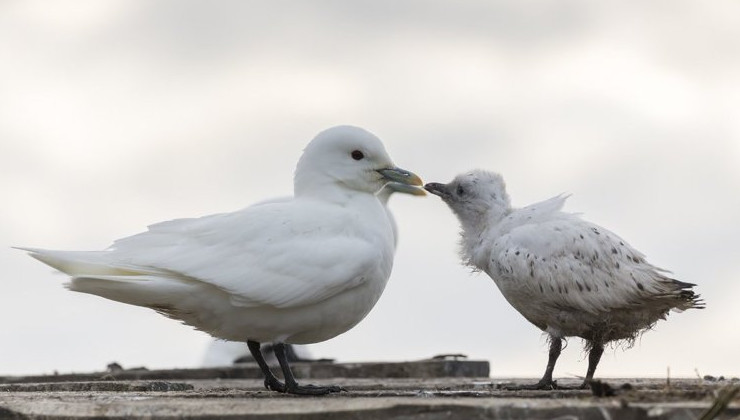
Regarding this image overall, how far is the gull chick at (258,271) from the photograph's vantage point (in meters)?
7.36

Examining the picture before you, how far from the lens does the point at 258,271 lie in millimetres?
7398

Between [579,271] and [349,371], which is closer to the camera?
[579,271]

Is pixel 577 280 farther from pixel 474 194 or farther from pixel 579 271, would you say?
pixel 474 194

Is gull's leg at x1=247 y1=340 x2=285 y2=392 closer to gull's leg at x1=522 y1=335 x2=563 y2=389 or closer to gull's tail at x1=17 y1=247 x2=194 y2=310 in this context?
gull's tail at x1=17 y1=247 x2=194 y2=310

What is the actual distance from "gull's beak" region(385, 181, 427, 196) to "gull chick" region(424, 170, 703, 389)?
24.1 inches

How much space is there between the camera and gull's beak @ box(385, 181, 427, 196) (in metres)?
8.58

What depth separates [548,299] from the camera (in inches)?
326

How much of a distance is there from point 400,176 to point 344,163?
39 centimetres

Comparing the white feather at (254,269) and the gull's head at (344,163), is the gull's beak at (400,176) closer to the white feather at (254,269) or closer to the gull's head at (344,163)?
the gull's head at (344,163)

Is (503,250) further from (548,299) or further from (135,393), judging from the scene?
(135,393)

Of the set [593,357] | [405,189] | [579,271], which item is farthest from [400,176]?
[593,357]

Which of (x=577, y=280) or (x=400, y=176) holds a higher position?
(x=400, y=176)

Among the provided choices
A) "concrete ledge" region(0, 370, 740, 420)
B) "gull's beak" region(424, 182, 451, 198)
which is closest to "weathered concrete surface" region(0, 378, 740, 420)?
"concrete ledge" region(0, 370, 740, 420)

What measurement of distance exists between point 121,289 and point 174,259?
331 mm
